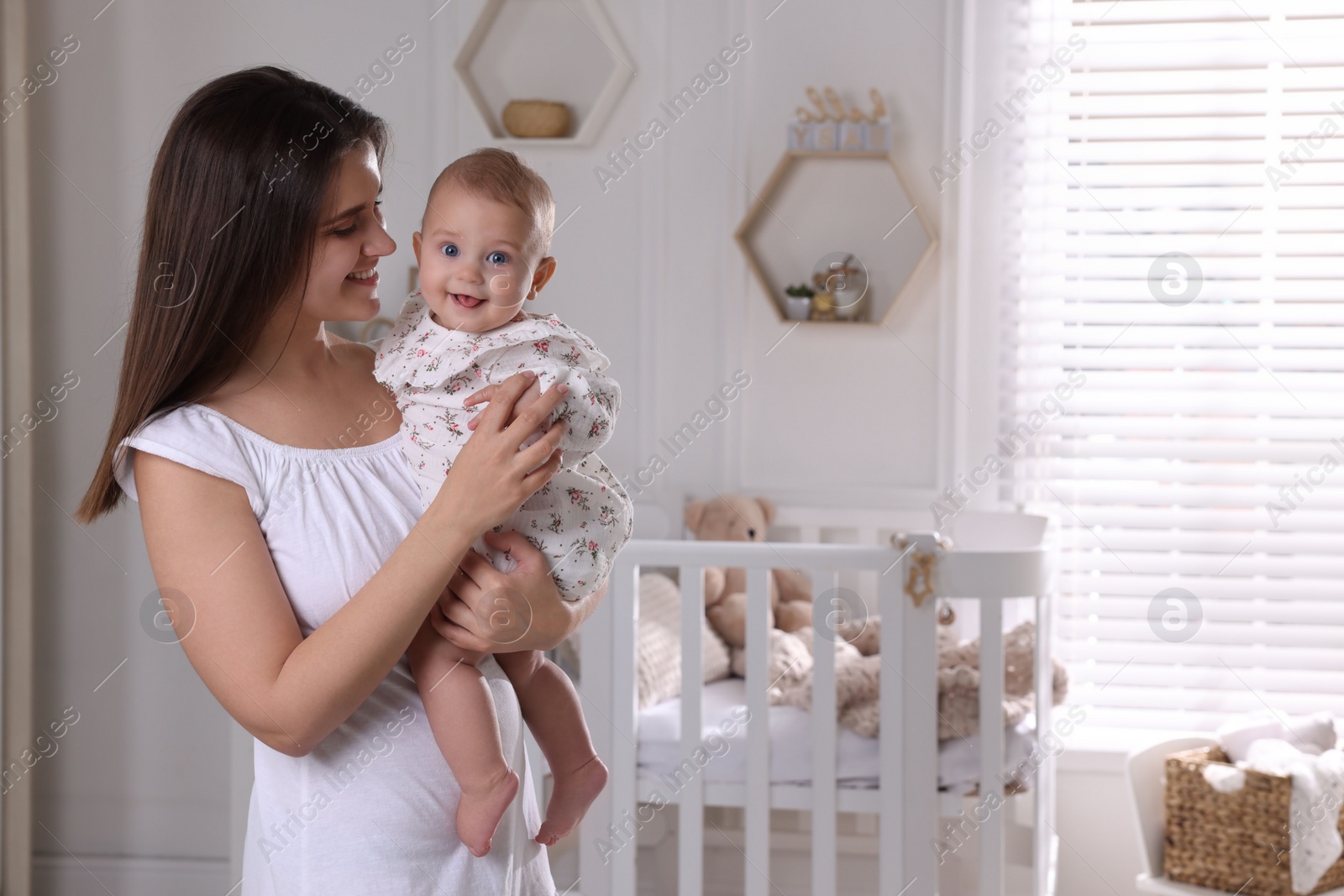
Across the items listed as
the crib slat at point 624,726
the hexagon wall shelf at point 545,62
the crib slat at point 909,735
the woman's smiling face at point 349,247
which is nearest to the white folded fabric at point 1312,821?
the crib slat at point 909,735

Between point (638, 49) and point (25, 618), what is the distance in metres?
1.97

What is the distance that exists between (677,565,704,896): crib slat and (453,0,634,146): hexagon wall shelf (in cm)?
135

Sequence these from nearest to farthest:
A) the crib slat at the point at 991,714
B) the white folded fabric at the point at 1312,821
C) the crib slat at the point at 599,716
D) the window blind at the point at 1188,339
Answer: the crib slat at the point at 991,714 < the crib slat at the point at 599,716 < the white folded fabric at the point at 1312,821 < the window blind at the point at 1188,339

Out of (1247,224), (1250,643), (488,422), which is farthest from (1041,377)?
(488,422)

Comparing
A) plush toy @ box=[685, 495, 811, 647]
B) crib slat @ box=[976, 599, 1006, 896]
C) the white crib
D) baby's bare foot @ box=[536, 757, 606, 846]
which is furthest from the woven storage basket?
baby's bare foot @ box=[536, 757, 606, 846]

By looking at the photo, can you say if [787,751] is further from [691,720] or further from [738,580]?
[738,580]

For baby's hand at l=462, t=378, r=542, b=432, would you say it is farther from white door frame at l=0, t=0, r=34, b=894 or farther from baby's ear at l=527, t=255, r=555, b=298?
white door frame at l=0, t=0, r=34, b=894

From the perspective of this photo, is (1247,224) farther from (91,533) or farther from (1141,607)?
(91,533)

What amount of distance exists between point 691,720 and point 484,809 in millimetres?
991

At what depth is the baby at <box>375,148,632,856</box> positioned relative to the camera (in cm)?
92

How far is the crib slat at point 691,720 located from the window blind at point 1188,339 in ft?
3.81

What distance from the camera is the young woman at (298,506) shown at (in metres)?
0.83

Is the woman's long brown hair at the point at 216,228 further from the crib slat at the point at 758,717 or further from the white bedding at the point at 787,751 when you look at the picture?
the white bedding at the point at 787,751

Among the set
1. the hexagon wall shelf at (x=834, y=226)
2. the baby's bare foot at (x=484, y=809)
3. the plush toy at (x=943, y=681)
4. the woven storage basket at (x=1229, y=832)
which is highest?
the hexagon wall shelf at (x=834, y=226)
